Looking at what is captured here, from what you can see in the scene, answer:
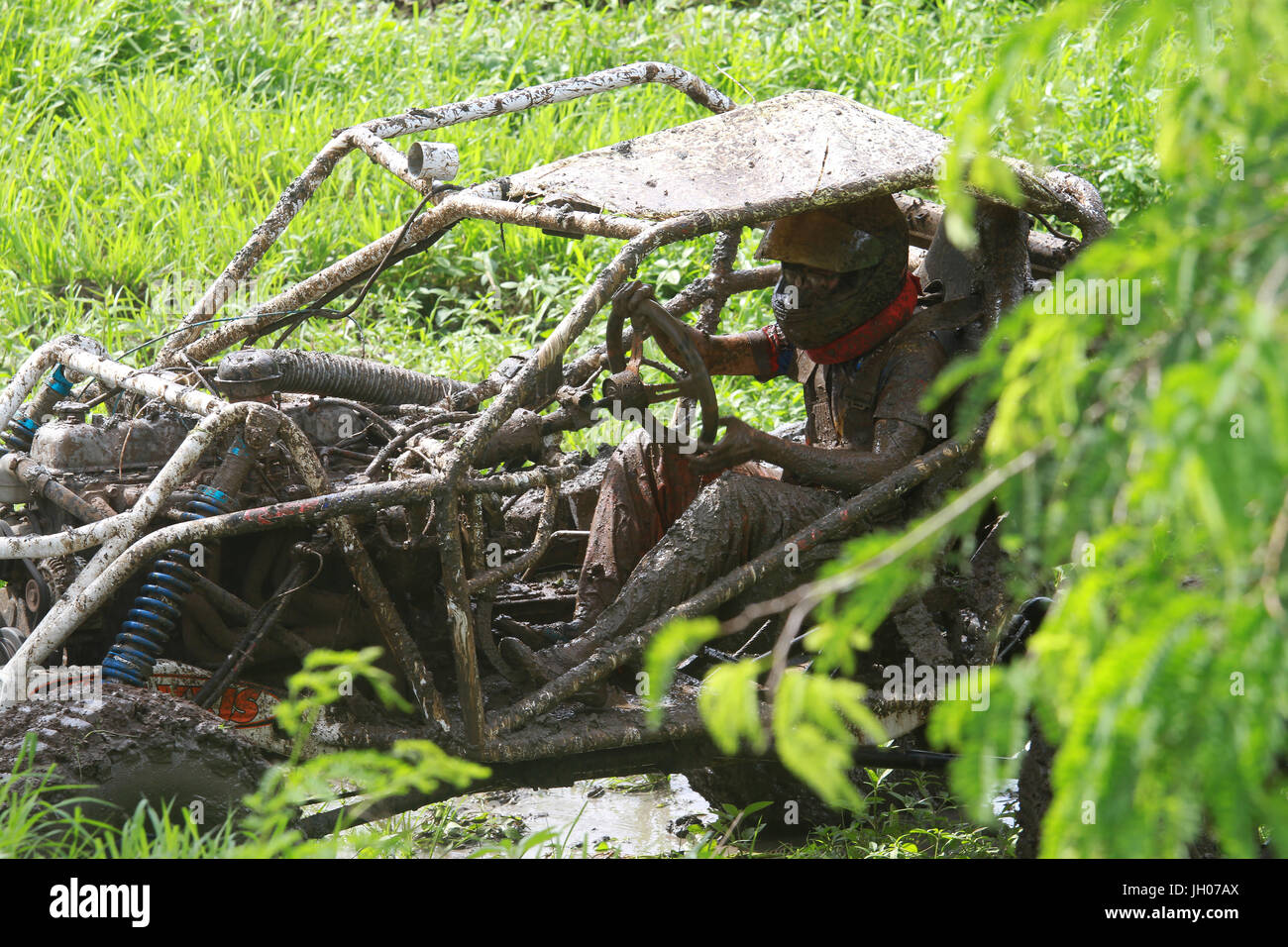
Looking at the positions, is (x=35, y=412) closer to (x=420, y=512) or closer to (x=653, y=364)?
(x=420, y=512)

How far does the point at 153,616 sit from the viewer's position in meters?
3.30

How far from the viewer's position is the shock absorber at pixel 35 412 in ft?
13.2

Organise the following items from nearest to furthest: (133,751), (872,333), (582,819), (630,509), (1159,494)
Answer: (1159,494), (133,751), (630,509), (872,333), (582,819)

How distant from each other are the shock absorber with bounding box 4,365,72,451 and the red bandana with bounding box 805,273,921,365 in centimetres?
222

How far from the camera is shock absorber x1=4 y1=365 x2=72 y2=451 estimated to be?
4.03 metres

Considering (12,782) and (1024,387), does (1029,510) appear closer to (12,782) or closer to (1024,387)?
(1024,387)

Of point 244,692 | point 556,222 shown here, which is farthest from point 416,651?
point 556,222

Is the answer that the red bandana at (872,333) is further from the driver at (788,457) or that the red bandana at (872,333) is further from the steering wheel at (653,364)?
the steering wheel at (653,364)

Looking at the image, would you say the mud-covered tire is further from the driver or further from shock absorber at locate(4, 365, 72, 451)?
shock absorber at locate(4, 365, 72, 451)

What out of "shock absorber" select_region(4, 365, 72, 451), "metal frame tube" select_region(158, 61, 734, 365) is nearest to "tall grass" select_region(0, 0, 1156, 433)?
"metal frame tube" select_region(158, 61, 734, 365)

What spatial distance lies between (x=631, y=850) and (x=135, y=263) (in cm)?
524

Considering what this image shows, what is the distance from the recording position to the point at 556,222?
3627 millimetres

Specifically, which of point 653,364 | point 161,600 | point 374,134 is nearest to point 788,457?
point 653,364

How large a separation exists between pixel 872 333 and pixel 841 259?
0.80ft
